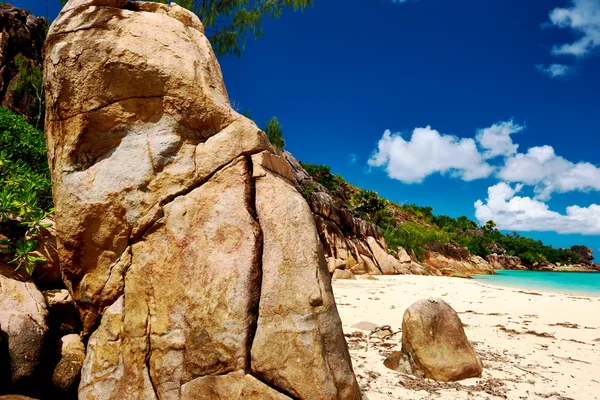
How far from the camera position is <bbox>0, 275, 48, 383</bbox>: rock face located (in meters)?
3.33

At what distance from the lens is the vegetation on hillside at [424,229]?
125 feet

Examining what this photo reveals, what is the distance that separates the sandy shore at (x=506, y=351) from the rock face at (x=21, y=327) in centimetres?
375

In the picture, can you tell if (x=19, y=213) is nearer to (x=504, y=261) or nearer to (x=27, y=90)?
(x=27, y=90)

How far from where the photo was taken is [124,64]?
379 centimetres

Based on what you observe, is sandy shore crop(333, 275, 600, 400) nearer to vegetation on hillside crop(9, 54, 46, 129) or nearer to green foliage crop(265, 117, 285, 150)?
green foliage crop(265, 117, 285, 150)

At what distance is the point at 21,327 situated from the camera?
347cm

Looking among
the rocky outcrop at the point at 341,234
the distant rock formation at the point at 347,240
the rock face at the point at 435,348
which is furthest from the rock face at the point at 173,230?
the rocky outcrop at the point at 341,234

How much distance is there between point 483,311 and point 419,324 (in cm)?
732

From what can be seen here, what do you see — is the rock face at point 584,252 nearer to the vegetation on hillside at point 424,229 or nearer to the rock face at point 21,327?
the vegetation on hillside at point 424,229

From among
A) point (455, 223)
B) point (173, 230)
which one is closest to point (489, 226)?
point (455, 223)

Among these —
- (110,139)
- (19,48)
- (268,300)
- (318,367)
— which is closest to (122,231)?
(110,139)

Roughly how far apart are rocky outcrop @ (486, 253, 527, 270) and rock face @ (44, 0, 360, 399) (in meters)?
62.1

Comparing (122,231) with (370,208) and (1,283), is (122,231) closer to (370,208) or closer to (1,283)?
(1,283)

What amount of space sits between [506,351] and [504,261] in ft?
204
